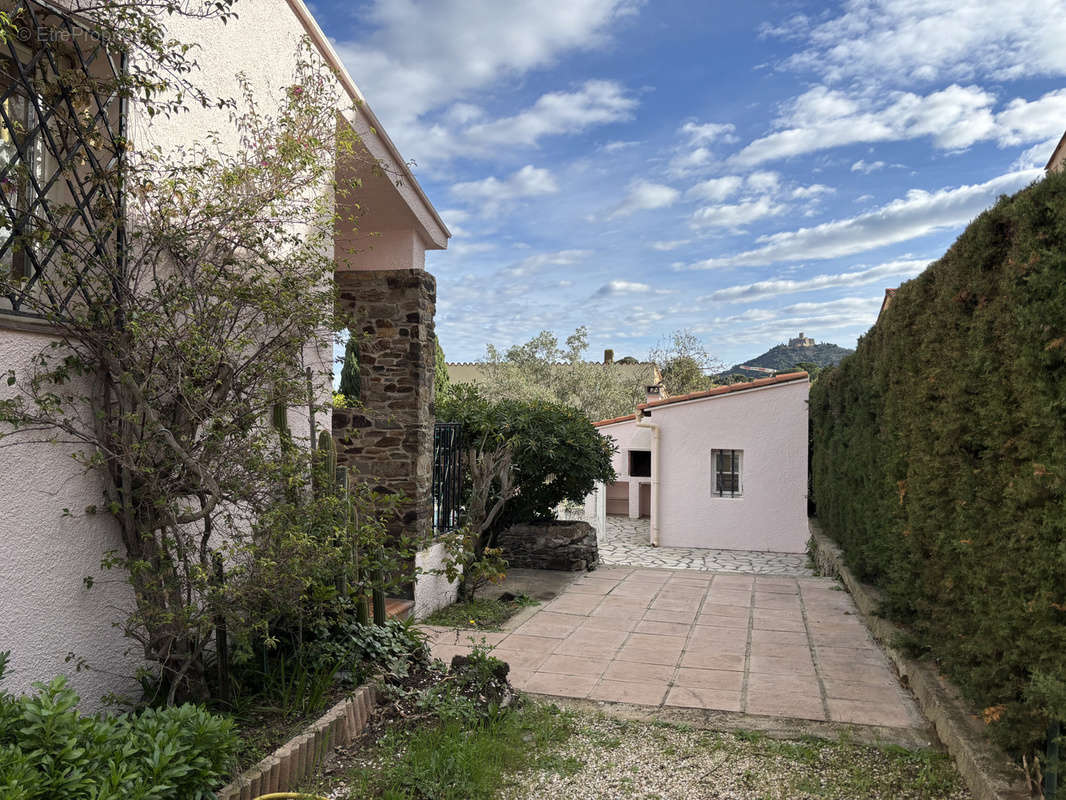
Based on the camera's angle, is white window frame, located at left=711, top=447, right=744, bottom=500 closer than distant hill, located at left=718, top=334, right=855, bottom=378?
Yes

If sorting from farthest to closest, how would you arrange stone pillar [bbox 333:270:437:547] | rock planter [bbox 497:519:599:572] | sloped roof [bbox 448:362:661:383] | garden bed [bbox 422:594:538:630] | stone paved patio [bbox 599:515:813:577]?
sloped roof [bbox 448:362:661:383], stone paved patio [bbox 599:515:813:577], rock planter [bbox 497:519:599:572], stone pillar [bbox 333:270:437:547], garden bed [bbox 422:594:538:630]

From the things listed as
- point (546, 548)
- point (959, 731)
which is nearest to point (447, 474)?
point (546, 548)

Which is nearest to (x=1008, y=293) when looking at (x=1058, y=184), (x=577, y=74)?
(x=1058, y=184)

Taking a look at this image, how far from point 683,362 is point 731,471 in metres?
19.9

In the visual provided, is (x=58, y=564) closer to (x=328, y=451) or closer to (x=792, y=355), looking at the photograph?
(x=328, y=451)

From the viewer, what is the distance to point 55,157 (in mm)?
3246

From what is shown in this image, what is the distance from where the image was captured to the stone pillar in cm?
695

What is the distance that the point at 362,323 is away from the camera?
7156mm

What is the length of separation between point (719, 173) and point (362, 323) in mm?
10228

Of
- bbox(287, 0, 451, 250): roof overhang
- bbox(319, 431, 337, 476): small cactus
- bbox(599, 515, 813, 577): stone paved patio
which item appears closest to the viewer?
bbox(319, 431, 337, 476): small cactus

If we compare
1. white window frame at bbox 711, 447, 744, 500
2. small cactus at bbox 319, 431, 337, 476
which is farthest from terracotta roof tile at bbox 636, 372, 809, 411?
small cactus at bbox 319, 431, 337, 476

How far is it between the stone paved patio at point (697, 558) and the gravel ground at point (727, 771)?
24.2 ft

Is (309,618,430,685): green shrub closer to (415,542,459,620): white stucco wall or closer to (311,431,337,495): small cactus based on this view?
(311,431,337,495): small cactus

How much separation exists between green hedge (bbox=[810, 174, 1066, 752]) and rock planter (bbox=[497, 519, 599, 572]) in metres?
4.47
